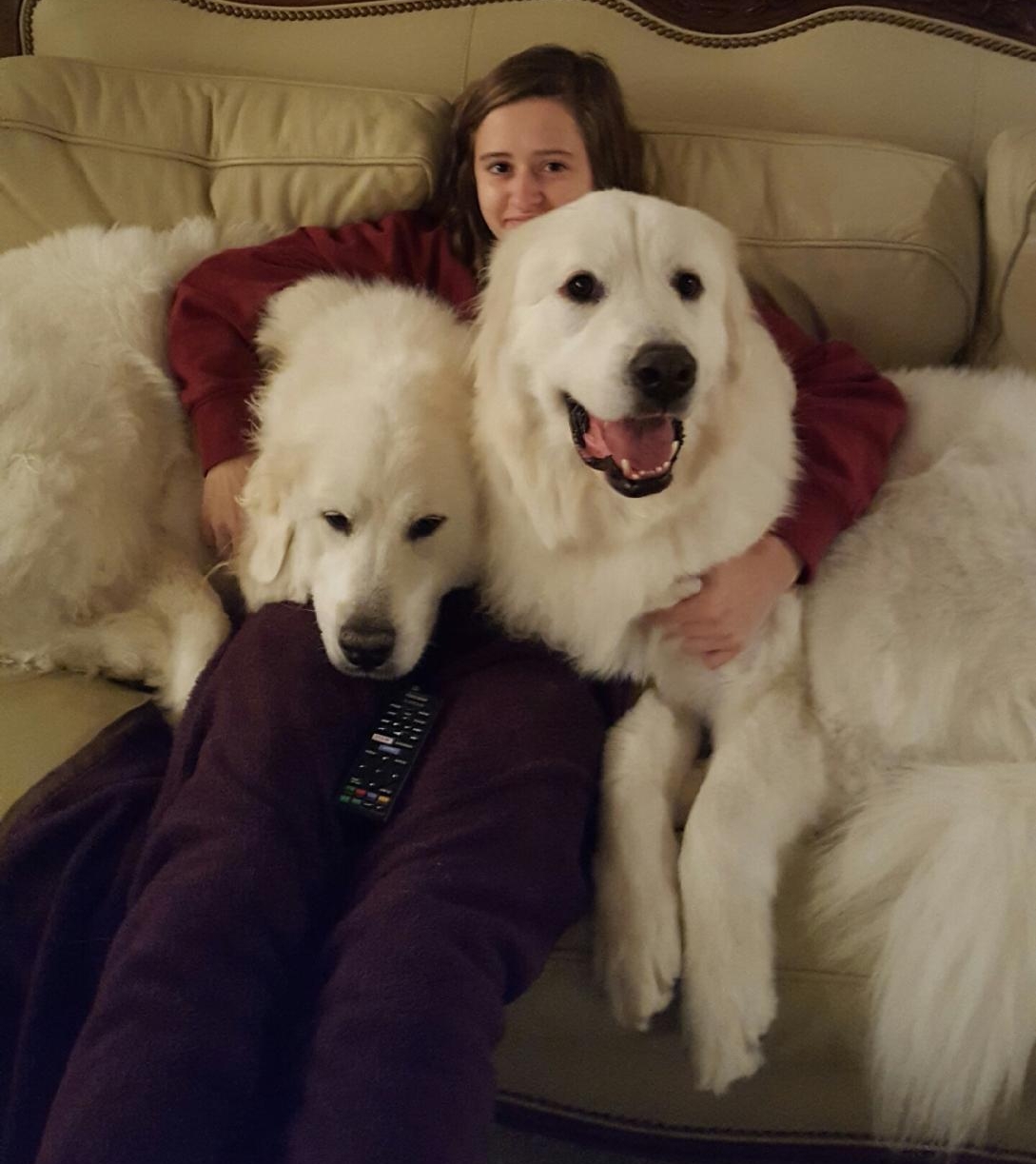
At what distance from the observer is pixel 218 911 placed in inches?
37.7

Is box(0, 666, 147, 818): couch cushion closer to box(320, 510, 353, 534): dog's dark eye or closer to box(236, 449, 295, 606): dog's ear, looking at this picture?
box(236, 449, 295, 606): dog's ear

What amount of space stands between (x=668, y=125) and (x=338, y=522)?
3.88 ft

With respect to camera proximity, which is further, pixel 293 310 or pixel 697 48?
pixel 697 48

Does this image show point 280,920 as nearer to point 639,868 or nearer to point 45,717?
point 639,868

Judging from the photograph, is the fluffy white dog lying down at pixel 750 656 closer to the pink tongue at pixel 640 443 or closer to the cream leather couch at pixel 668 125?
the pink tongue at pixel 640 443

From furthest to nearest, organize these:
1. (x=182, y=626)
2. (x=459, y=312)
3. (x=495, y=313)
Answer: (x=459, y=312) → (x=182, y=626) → (x=495, y=313)

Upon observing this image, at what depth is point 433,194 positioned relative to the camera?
1823 mm

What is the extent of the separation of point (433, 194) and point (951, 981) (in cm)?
164

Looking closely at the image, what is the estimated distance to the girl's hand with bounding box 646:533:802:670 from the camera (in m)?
1.28

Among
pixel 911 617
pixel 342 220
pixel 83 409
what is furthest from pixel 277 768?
pixel 342 220

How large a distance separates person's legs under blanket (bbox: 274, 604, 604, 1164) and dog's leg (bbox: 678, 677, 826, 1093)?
0.15m

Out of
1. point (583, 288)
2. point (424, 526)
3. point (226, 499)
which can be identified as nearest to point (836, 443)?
point (583, 288)

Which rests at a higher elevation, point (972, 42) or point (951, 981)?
point (972, 42)

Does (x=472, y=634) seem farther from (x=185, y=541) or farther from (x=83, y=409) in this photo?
(x=83, y=409)
